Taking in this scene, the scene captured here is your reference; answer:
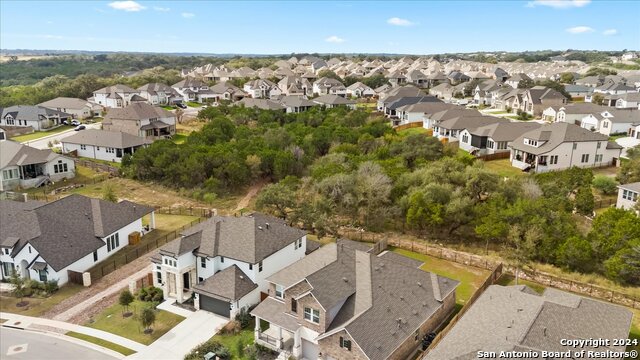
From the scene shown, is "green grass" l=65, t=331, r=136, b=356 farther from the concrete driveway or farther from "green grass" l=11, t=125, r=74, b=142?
"green grass" l=11, t=125, r=74, b=142

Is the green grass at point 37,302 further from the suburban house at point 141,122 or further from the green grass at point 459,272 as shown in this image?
the suburban house at point 141,122

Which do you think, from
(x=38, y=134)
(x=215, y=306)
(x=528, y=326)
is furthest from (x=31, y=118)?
(x=528, y=326)

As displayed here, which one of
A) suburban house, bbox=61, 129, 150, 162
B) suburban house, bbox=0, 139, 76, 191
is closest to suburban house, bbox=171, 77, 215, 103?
suburban house, bbox=61, 129, 150, 162

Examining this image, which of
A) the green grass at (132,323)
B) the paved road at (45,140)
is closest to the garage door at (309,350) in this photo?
the green grass at (132,323)

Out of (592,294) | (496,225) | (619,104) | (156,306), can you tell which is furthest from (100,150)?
(619,104)

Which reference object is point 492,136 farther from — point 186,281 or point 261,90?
point 261,90

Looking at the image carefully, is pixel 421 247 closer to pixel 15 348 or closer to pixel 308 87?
pixel 15 348
